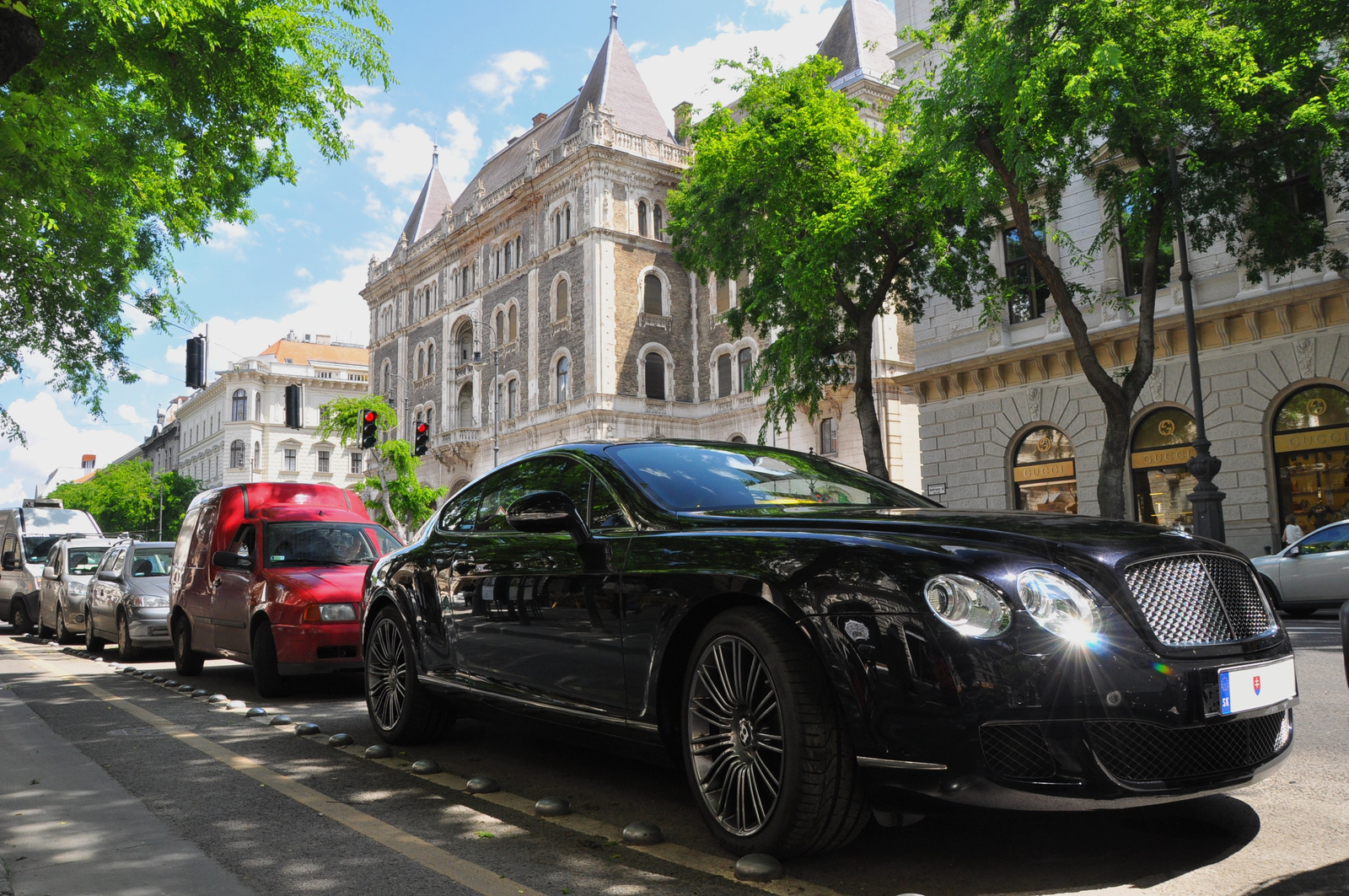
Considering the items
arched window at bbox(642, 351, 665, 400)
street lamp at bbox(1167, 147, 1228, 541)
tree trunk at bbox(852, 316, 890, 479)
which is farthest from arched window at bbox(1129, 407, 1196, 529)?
arched window at bbox(642, 351, 665, 400)

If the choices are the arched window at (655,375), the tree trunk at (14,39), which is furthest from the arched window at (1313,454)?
the arched window at (655,375)

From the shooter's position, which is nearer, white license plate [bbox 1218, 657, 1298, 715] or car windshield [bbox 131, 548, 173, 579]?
white license plate [bbox 1218, 657, 1298, 715]

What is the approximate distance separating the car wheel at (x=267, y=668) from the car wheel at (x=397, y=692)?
2742 millimetres

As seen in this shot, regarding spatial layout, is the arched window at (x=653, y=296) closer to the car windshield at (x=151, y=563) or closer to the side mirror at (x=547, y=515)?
the car windshield at (x=151, y=563)

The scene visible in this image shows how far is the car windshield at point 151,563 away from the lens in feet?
46.0

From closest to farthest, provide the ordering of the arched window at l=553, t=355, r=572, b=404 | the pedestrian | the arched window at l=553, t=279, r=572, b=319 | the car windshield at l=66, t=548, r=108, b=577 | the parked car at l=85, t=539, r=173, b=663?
the parked car at l=85, t=539, r=173, b=663, the car windshield at l=66, t=548, r=108, b=577, the pedestrian, the arched window at l=553, t=355, r=572, b=404, the arched window at l=553, t=279, r=572, b=319

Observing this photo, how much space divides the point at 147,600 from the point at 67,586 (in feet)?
15.2

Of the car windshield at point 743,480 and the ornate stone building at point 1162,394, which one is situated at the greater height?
the ornate stone building at point 1162,394

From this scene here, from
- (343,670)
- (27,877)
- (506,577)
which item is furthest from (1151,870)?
(343,670)

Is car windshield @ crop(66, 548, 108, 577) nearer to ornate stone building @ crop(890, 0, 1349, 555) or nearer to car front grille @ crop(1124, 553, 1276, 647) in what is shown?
ornate stone building @ crop(890, 0, 1349, 555)

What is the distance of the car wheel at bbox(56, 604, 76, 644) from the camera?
54.1 ft

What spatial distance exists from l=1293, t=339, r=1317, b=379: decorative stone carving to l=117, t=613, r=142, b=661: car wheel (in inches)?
833

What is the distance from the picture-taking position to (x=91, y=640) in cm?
1471

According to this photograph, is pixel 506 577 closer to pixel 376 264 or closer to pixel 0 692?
pixel 0 692
